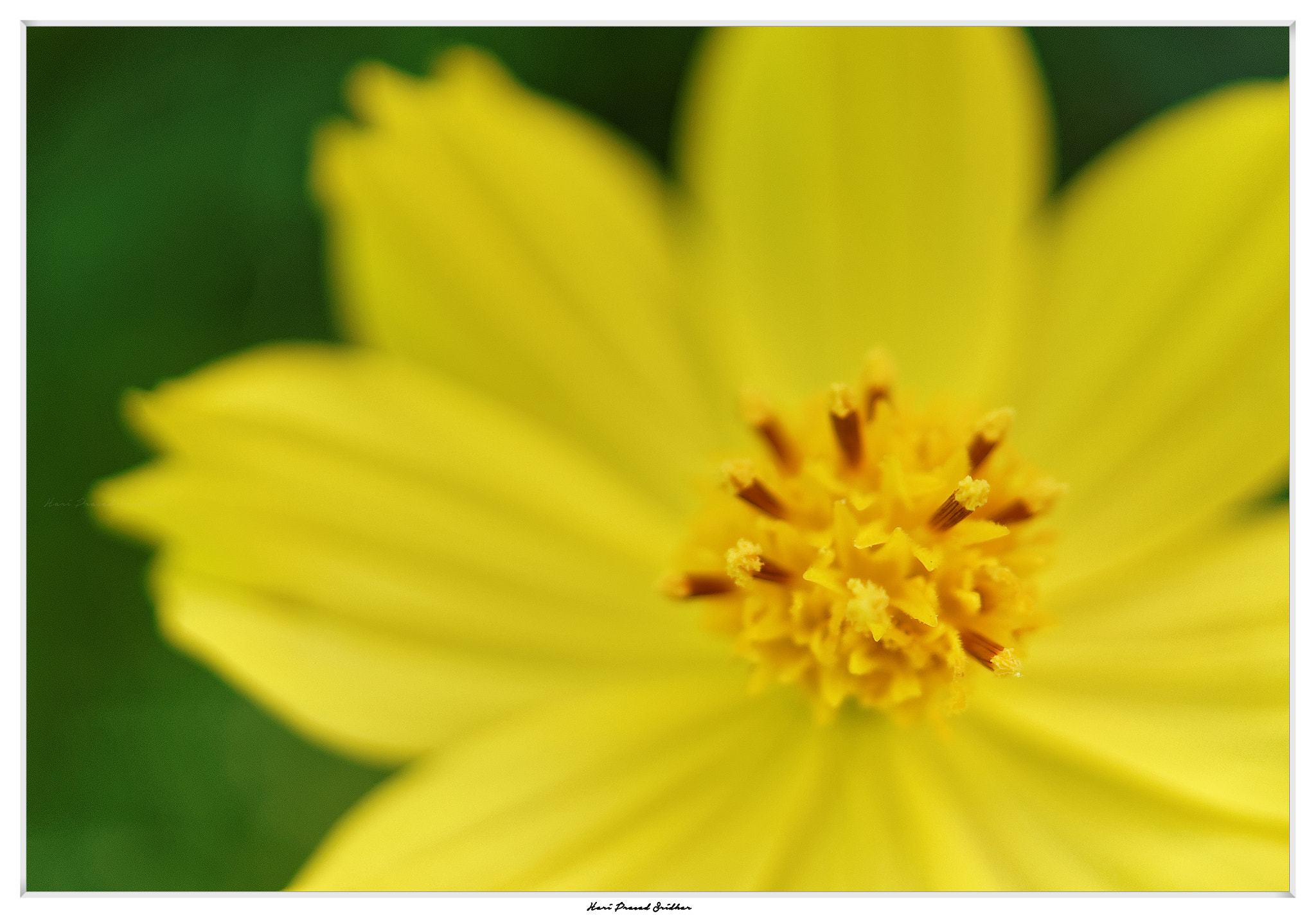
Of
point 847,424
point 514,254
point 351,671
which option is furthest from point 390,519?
point 847,424

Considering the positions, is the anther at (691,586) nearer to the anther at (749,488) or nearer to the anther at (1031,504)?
the anther at (749,488)

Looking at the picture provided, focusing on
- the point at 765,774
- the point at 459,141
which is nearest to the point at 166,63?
the point at 459,141

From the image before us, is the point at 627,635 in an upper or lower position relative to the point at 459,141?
lower

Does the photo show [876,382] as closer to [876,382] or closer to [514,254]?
[876,382]

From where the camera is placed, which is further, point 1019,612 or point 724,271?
point 724,271

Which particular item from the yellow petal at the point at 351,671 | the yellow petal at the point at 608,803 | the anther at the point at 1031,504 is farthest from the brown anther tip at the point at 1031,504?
the yellow petal at the point at 351,671

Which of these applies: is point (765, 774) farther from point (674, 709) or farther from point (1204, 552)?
point (1204, 552)

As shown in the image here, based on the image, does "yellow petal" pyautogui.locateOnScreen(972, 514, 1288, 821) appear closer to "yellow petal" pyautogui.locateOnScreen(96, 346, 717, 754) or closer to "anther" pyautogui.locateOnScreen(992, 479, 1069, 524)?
"anther" pyautogui.locateOnScreen(992, 479, 1069, 524)
